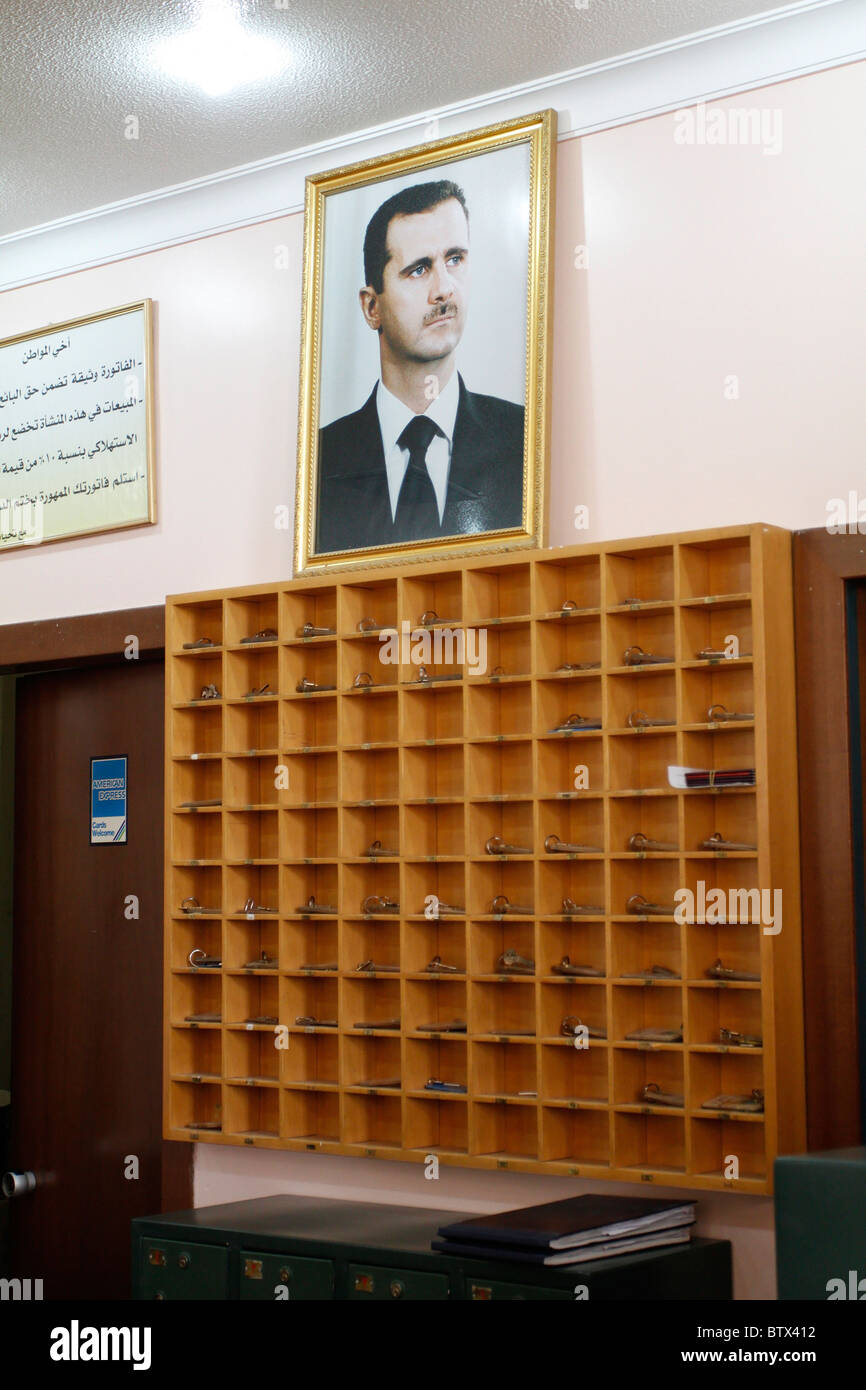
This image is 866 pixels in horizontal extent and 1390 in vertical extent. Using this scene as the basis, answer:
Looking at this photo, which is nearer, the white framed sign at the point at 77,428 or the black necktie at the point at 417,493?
the black necktie at the point at 417,493

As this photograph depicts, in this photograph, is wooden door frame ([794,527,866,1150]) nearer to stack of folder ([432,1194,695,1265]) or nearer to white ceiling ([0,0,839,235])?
stack of folder ([432,1194,695,1265])

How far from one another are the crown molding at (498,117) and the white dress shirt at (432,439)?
2.37 feet

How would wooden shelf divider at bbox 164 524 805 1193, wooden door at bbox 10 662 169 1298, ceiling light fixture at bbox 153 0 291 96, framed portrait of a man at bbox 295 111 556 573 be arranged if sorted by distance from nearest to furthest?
1. wooden shelf divider at bbox 164 524 805 1193
2. ceiling light fixture at bbox 153 0 291 96
3. framed portrait of a man at bbox 295 111 556 573
4. wooden door at bbox 10 662 169 1298

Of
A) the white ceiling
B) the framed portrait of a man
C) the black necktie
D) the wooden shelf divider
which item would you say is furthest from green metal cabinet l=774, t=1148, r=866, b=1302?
the white ceiling

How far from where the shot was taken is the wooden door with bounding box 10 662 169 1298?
4.88m

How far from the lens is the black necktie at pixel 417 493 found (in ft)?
13.8

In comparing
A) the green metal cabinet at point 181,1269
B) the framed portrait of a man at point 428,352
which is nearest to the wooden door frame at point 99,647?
the green metal cabinet at point 181,1269

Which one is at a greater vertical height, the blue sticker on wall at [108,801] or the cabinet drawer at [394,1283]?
the blue sticker on wall at [108,801]

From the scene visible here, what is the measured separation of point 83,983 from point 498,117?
2.89 m

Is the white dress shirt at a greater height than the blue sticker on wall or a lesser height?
greater

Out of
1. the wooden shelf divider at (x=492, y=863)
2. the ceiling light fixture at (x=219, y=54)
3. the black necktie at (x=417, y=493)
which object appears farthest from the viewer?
the black necktie at (x=417, y=493)

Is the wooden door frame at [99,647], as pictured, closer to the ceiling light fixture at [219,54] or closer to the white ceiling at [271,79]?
the white ceiling at [271,79]

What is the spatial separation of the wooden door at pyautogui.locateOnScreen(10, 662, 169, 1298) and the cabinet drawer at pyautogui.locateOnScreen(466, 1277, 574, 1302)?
5.39ft
